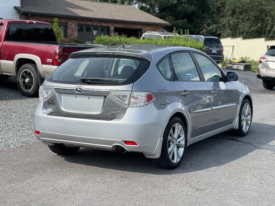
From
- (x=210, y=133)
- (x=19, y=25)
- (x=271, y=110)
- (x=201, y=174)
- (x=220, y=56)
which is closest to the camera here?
(x=201, y=174)

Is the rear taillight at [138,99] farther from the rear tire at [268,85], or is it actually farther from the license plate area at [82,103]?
the rear tire at [268,85]

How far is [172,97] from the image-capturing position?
513 centimetres

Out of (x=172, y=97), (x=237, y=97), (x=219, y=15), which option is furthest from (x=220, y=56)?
(x=219, y=15)

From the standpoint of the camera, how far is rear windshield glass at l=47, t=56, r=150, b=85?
4.82 meters

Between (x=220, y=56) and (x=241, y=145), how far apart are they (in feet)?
67.7

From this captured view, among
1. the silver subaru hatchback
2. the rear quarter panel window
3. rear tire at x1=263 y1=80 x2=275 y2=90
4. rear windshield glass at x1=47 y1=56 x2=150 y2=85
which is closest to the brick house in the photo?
rear tire at x1=263 y1=80 x2=275 y2=90

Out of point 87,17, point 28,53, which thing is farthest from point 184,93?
point 87,17

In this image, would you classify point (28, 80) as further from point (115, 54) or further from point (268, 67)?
point (268, 67)

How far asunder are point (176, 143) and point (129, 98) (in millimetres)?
1081

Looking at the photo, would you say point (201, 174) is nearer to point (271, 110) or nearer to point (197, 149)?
point (197, 149)

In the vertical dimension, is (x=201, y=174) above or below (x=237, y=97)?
below

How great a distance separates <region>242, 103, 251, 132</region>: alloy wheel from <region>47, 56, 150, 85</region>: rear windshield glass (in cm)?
315

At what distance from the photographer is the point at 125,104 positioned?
4.67 m

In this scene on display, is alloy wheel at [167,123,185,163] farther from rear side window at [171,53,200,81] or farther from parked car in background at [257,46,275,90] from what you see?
parked car in background at [257,46,275,90]
